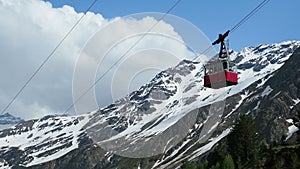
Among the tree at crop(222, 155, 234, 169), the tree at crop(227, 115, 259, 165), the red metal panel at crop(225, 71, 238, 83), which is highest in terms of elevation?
the tree at crop(227, 115, 259, 165)

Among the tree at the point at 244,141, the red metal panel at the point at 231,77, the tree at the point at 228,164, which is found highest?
the tree at the point at 244,141

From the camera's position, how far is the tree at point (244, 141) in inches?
4744

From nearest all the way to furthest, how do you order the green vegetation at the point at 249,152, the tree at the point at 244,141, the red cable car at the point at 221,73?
the red cable car at the point at 221,73, the green vegetation at the point at 249,152, the tree at the point at 244,141

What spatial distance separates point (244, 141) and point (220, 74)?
84.6m

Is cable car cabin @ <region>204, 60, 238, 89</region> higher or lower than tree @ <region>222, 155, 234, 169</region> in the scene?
lower

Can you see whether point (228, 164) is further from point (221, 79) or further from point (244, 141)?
point (221, 79)

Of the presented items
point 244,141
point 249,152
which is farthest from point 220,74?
point 244,141

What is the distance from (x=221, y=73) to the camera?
4128 cm

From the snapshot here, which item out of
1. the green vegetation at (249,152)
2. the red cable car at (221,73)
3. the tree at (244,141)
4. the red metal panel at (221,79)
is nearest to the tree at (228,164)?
the green vegetation at (249,152)

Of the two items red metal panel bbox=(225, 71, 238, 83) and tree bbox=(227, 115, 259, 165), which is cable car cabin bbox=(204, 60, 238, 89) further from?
tree bbox=(227, 115, 259, 165)

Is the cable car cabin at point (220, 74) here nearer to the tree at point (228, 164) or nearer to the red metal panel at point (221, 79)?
the red metal panel at point (221, 79)

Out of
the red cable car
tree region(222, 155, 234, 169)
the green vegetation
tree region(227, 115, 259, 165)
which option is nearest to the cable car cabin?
the red cable car

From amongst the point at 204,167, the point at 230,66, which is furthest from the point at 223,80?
the point at 204,167

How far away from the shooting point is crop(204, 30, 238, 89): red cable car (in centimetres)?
4069
